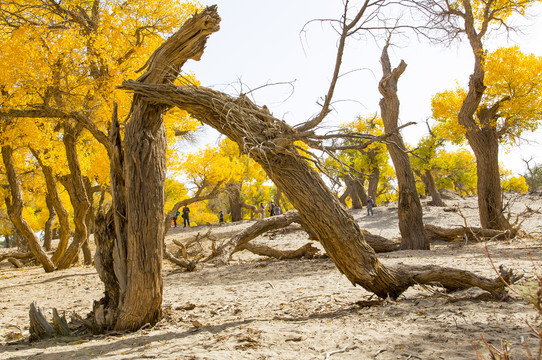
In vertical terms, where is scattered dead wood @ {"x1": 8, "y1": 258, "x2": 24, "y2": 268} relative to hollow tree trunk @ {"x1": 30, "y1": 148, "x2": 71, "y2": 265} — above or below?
below

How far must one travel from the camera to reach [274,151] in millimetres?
3926

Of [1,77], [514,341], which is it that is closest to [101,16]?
[1,77]

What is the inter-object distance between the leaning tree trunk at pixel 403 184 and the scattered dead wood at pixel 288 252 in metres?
2.18

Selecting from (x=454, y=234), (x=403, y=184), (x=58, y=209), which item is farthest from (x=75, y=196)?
(x=454, y=234)

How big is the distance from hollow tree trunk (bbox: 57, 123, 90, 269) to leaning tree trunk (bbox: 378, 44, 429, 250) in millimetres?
8003

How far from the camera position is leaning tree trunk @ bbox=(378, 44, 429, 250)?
30.9 feet

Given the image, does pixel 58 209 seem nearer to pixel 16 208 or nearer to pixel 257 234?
pixel 16 208

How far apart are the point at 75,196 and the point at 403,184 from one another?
28.5 ft

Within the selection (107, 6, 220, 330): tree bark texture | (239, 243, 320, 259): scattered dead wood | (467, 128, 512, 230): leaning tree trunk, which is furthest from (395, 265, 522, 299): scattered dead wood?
(467, 128, 512, 230): leaning tree trunk

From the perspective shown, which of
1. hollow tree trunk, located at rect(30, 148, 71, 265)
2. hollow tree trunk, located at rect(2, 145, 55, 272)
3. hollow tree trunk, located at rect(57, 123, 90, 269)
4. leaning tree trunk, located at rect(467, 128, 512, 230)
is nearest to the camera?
hollow tree trunk, located at rect(57, 123, 90, 269)

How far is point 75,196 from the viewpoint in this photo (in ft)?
36.5

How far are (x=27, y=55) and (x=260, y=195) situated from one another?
31.3m

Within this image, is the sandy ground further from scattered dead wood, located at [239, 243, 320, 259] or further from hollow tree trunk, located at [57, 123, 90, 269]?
hollow tree trunk, located at [57, 123, 90, 269]

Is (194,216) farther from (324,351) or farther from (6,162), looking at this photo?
(324,351)
